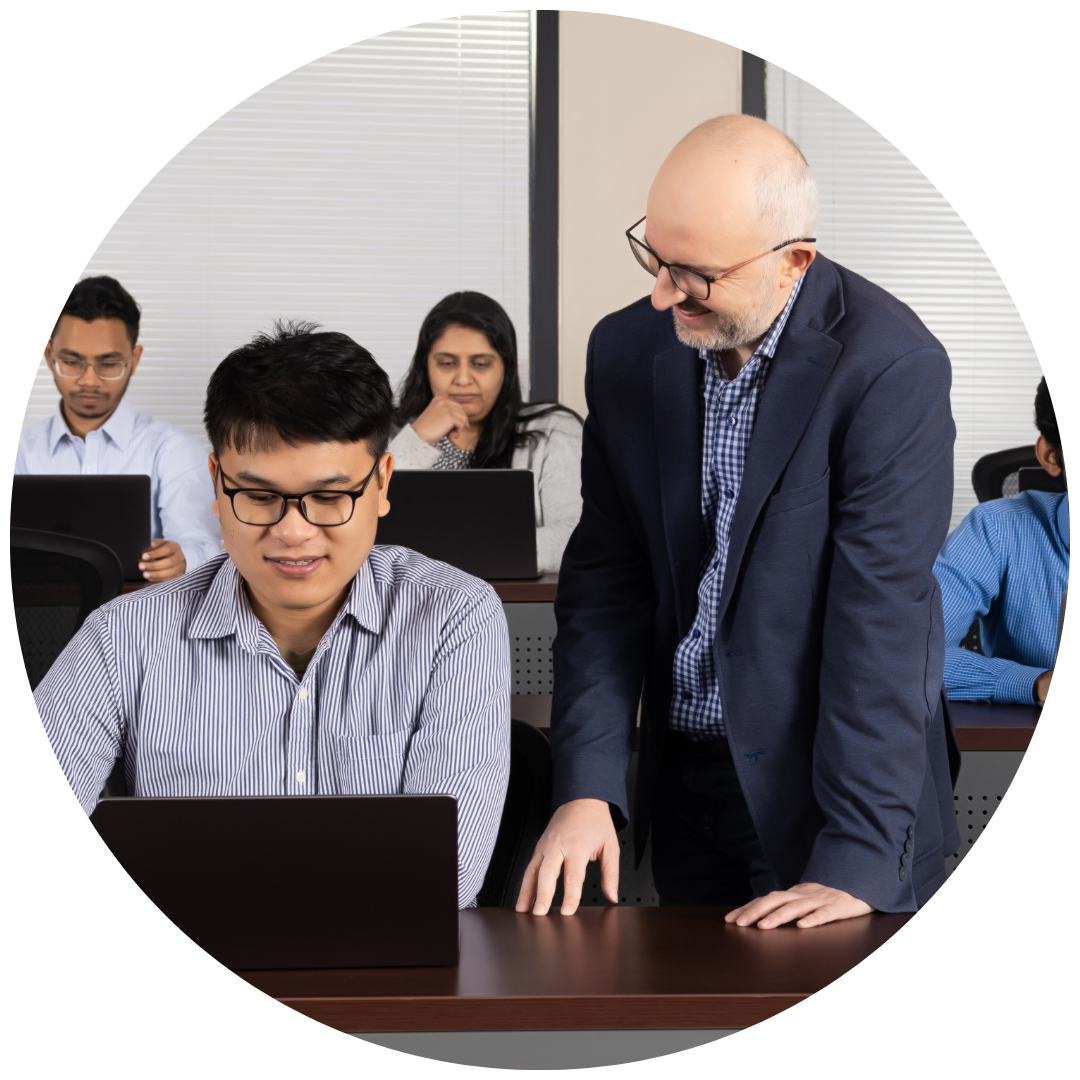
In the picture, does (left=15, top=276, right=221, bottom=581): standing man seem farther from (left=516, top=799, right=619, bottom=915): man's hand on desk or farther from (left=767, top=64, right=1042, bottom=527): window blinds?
(left=767, top=64, right=1042, bottom=527): window blinds

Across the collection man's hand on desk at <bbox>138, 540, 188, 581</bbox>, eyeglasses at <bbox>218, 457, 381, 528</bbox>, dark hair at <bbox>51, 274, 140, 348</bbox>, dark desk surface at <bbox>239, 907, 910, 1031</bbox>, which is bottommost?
dark desk surface at <bbox>239, 907, 910, 1031</bbox>

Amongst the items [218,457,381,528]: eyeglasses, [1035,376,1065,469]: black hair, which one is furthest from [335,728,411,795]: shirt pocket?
[1035,376,1065,469]: black hair

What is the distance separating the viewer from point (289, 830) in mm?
1055

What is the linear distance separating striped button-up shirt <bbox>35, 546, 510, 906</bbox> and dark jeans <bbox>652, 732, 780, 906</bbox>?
295 mm

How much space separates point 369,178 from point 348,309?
1.76 feet

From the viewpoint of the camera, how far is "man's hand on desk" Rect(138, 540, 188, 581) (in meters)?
2.78

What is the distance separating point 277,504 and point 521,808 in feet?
1.67

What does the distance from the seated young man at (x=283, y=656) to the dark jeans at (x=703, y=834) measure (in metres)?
0.30

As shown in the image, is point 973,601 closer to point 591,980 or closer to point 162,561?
point 591,980

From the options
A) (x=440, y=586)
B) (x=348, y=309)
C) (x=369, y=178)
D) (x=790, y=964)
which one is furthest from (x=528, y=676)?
(x=369, y=178)

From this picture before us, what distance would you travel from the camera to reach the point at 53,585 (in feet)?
7.47

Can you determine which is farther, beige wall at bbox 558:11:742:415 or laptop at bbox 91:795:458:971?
beige wall at bbox 558:11:742:415

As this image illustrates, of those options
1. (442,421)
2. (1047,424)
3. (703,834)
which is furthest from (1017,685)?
(442,421)

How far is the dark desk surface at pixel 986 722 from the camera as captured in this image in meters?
1.93
